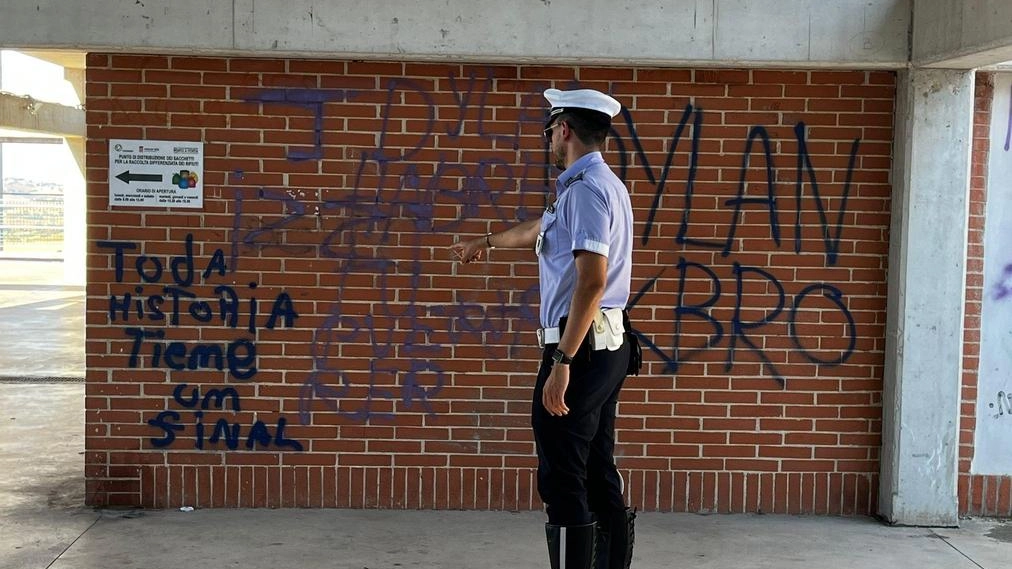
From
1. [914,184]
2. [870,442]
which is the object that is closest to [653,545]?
[870,442]

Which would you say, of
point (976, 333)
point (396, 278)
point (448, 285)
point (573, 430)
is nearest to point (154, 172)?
point (396, 278)

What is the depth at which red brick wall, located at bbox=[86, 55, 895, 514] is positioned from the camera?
5816mm

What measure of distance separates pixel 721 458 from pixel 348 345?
2.01 meters

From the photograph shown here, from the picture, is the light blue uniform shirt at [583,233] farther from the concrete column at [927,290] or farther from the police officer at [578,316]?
the concrete column at [927,290]

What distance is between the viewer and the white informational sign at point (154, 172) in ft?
19.0

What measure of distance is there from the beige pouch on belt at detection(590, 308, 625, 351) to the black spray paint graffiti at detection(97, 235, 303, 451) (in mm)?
2097

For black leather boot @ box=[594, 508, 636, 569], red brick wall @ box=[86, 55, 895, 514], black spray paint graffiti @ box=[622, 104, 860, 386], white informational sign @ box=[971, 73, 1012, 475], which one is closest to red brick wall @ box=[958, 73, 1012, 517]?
white informational sign @ box=[971, 73, 1012, 475]

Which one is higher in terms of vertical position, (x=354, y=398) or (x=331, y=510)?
(x=354, y=398)

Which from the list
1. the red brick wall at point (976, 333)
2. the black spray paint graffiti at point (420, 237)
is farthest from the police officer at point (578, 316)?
the red brick wall at point (976, 333)

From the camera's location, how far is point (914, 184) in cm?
574

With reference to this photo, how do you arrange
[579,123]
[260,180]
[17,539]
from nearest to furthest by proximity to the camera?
[579,123] < [17,539] < [260,180]

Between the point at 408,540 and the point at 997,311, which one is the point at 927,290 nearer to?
the point at 997,311

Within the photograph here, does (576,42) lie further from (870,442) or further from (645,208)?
(870,442)

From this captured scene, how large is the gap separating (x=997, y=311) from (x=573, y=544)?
298 centimetres
